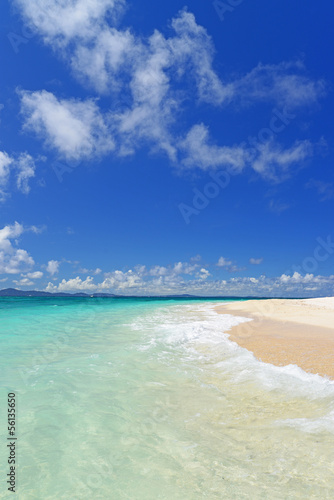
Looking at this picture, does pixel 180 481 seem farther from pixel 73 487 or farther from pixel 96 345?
pixel 96 345

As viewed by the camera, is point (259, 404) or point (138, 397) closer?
point (259, 404)

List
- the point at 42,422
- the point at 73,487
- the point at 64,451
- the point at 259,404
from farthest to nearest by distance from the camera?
the point at 259,404
the point at 42,422
the point at 64,451
the point at 73,487

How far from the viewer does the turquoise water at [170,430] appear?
12.2 ft

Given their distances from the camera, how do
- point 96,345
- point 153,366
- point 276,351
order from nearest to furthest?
point 153,366 → point 276,351 → point 96,345

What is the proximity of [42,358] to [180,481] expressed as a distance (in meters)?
9.17

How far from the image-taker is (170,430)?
17.2 ft

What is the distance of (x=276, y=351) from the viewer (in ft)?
36.5

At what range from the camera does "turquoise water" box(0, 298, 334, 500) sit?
3.71m

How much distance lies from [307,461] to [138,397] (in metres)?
4.05

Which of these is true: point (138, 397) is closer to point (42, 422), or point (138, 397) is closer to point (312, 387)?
point (42, 422)

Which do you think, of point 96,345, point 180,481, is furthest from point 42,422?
point 96,345

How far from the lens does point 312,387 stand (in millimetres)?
7105

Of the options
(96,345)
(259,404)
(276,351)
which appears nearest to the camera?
(259,404)

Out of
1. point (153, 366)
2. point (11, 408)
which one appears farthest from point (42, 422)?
point (153, 366)
